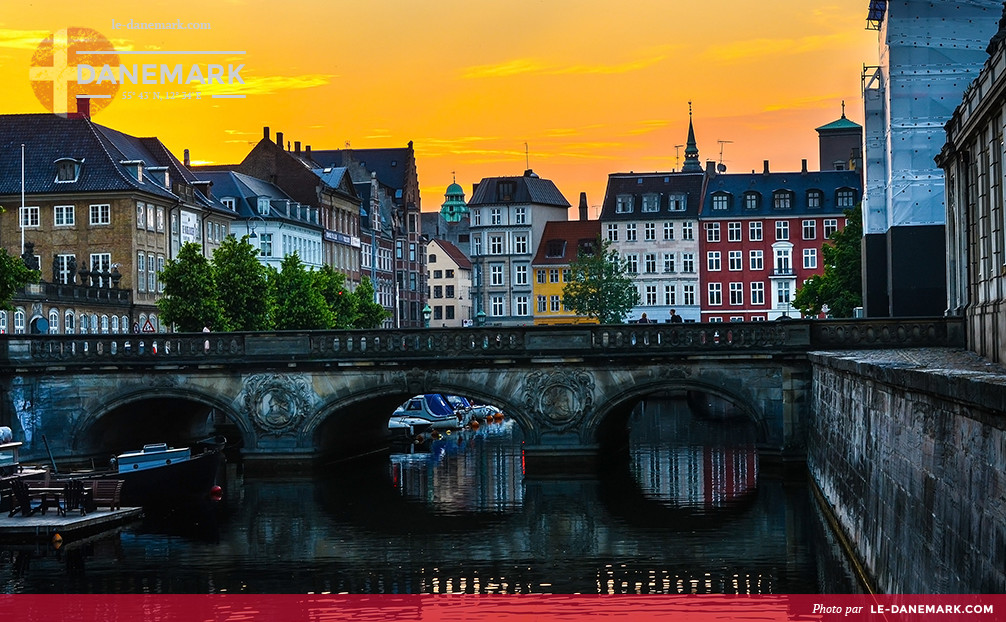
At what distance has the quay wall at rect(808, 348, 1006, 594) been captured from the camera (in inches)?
735

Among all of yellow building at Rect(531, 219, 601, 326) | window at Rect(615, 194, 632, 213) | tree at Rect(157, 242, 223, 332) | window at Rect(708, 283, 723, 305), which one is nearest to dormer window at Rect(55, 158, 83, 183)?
tree at Rect(157, 242, 223, 332)

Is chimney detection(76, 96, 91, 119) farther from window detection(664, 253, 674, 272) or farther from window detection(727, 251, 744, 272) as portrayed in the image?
window detection(727, 251, 744, 272)

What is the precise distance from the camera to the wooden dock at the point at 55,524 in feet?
131

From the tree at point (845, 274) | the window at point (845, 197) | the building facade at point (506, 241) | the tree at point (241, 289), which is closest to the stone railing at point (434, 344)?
the tree at point (241, 289)

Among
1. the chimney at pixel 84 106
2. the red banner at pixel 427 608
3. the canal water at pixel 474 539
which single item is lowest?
the canal water at pixel 474 539

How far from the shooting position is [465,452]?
73188 millimetres

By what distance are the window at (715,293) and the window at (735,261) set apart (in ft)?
6.55

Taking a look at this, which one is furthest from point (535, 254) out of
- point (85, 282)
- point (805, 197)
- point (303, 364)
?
point (303, 364)

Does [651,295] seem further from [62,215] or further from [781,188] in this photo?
[62,215]

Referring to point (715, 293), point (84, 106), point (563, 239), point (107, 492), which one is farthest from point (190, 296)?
point (563, 239)

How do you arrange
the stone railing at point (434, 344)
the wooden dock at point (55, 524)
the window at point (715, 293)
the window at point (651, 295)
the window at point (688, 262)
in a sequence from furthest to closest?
the window at point (651, 295)
the window at point (688, 262)
the window at point (715, 293)
the stone railing at point (434, 344)
the wooden dock at point (55, 524)

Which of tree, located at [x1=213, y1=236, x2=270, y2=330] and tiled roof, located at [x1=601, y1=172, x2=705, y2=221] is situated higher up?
tiled roof, located at [x1=601, y1=172, x2=705, y2=221]

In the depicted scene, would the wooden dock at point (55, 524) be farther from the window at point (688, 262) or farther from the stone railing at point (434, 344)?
the window at point (688, 262)

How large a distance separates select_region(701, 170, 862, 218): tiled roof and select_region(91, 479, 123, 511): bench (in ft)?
318
